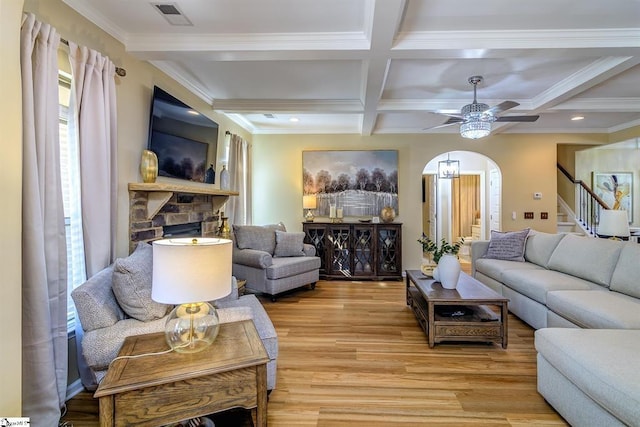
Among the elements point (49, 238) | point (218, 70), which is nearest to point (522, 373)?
point (49, 238)

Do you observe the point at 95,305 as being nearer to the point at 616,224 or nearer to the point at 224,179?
the point at 224,179

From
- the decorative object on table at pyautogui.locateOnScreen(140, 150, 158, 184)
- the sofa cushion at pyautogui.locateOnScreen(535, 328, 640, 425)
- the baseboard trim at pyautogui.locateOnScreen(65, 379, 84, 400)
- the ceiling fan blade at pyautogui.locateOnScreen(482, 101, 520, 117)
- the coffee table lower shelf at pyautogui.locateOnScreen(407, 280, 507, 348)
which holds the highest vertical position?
the ceiling fan blade at pyautogui.locateOnScreen(482, 101, 520, 117)

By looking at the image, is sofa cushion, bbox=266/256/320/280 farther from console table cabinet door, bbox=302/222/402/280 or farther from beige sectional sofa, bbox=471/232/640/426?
beige sectional sofa, bbox=471/232/640/426

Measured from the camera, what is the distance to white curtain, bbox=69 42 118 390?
2004mm

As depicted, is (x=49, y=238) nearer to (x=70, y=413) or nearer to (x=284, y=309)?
(x=70, y=413)

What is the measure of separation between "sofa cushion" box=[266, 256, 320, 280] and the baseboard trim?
215 cm

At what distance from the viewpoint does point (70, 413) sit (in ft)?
6.15

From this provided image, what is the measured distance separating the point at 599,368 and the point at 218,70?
3.69 m

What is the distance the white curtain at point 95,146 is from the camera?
2018mm

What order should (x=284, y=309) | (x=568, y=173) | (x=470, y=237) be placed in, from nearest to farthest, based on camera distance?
(x=284, y=309) → (x=568, y=173) → (x=470, y=237)

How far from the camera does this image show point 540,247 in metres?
3.90

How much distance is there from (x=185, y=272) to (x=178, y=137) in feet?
7.08

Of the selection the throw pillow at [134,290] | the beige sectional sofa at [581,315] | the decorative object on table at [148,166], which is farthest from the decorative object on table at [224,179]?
the beige sectional sofa at [581,315]

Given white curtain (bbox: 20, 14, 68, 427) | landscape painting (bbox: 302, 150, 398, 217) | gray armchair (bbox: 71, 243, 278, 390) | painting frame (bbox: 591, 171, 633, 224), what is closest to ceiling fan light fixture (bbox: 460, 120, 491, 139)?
landscape painting (bbox: 302, 150, 398, 217)
